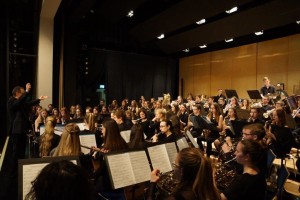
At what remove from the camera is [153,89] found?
53.3ft

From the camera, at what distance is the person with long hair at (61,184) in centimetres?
115

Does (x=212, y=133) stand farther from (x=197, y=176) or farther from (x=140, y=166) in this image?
(x=197, y=176)

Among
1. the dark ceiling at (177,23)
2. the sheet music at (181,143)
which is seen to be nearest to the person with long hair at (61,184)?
the sheet music at (181,143)

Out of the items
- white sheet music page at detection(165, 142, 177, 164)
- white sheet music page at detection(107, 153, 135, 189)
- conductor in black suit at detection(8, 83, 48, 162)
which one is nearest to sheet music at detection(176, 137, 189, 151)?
white sheet music page at detection(165, 142, 177, 164)

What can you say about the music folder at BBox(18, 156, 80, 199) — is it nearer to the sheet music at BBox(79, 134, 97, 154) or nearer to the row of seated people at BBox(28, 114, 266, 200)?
the row of seated people at BBox(28, 114, 266, 200)

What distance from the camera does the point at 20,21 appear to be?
1046cm

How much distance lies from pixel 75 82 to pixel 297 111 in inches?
330

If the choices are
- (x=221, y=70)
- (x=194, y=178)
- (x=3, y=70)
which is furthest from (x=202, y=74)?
(x=194, y=178)

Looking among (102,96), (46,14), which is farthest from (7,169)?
(102,96)

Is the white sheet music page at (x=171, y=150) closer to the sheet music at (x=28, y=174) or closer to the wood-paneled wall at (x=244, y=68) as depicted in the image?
the sheet music at (x=28, y=174)

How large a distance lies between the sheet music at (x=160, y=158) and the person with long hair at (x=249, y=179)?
894mm

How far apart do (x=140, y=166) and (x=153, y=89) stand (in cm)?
1335

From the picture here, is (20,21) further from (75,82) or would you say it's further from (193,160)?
(193,160)

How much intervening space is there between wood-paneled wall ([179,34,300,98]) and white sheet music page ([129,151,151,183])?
940 centimetres
